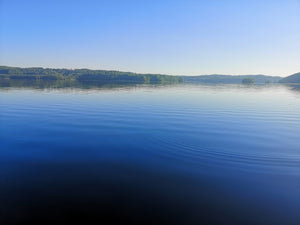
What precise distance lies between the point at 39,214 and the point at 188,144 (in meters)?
7.80

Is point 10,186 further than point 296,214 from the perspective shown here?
Yes

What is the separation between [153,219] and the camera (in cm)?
524

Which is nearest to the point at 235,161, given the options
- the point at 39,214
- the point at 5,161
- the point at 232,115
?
the point at 39,214

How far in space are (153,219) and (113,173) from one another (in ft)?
9.55

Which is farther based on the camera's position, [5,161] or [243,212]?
[5,161]

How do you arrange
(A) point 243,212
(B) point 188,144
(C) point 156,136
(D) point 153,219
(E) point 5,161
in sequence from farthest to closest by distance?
(C) point 156,136 < (B) point 188,144 < (E) point 5,161 < (A) point 243,212 < (D) point 153,219

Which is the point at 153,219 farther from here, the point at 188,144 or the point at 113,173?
the point at 188,144

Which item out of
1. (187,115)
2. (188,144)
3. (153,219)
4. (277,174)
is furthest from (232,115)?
(153,219)

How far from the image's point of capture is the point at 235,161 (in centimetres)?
903

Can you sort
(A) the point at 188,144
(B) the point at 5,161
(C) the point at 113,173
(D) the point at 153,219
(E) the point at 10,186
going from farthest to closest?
(A) the point at 188,144
(B) the point at 5,161
(C) the point at 113,173
(E) the point at 10,186
(D) the point at 153,219

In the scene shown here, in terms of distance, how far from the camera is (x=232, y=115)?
2002cm

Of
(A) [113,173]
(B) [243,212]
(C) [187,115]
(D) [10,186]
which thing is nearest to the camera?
(B) [243,212]

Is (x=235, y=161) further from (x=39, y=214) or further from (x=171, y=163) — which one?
(x=39, y=214)

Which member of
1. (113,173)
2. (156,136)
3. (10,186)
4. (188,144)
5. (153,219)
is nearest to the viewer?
(153,219)
